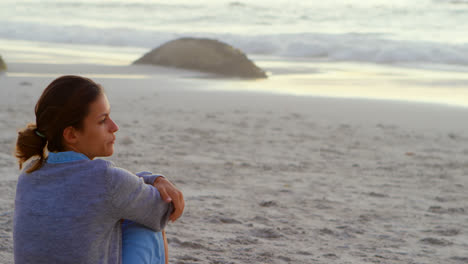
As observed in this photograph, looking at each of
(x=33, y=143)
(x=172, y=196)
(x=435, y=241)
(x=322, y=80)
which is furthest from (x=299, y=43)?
(x=33, y=143)

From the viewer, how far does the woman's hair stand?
1.75 metres

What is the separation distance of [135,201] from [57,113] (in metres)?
0.35

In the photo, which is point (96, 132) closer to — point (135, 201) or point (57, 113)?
point (57, 113)

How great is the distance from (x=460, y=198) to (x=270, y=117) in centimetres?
324

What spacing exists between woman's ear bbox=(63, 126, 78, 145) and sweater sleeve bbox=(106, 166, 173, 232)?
173 millimetres

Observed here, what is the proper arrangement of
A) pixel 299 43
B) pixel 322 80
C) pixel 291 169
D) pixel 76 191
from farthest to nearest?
pixel 299 43
pixel 322 80
pixel 291 169
pixel 76 191

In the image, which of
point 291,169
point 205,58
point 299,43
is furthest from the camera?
point 299,43

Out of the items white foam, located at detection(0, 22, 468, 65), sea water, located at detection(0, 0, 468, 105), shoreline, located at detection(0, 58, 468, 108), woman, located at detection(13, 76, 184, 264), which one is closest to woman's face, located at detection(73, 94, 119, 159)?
woman, located at detection(13, 76, 184, 264)

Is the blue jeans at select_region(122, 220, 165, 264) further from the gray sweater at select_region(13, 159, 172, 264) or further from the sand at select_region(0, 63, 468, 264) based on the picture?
the sand at select_region(0, 63, 468, 264)

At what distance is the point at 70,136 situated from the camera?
1.81m

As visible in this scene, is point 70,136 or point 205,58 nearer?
point 70,136

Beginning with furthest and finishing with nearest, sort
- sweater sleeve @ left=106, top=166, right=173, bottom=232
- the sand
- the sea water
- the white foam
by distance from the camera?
the white foam
the sea water
the sand
sweater sleeve @ left=106, top=166, right=173, bottom=232

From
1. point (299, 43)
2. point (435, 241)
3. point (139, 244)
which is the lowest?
point (435, 241)

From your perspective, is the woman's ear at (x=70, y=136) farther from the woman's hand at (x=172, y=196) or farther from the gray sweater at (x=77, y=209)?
the woman's hand at (x=172, y=196)
